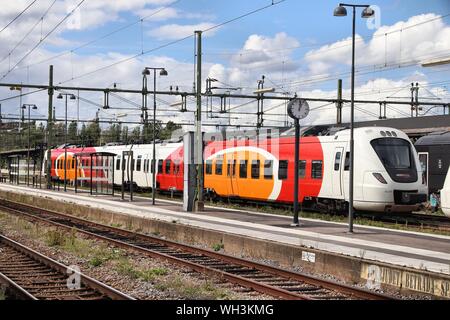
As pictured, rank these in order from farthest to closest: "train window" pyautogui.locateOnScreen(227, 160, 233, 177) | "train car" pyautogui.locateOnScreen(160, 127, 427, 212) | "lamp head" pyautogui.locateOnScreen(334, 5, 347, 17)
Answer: "train window" pyautogui.locateOnScreen(227, 160, 233, 177), "train car" pyautogui.locateOnScreen(160, 127, 427, 212), "lamp head" pyautogui.locateOnScreen(334, 5, 347, 17)

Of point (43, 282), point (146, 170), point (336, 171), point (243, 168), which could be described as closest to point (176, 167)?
point (146, 170)

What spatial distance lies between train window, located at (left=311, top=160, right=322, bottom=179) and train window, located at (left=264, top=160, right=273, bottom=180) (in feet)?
9.07

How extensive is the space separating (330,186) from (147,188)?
67.8 feet

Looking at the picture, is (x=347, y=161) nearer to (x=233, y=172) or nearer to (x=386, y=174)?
(x=386, y=174)

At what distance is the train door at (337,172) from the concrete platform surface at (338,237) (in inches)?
61.5

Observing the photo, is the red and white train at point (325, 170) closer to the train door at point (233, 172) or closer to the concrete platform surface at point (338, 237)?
the train door at point (233, 172)

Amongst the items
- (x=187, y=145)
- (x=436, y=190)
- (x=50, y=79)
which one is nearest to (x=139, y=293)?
(x=187, y=145)

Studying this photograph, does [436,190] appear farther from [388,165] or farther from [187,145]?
[187,145]

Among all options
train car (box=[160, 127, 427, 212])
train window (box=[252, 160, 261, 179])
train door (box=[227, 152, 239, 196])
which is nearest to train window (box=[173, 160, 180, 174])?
train door (box=[227, 152, 239, 196])

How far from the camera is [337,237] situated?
1467 cm

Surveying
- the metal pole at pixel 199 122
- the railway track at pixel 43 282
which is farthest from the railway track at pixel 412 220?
the railway track at pixel 43 282

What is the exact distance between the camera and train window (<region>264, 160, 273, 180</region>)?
78.6ft

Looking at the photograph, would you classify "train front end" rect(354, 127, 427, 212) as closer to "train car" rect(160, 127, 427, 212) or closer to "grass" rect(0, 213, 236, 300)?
"train car" rect(160, 127, 427, 212)
